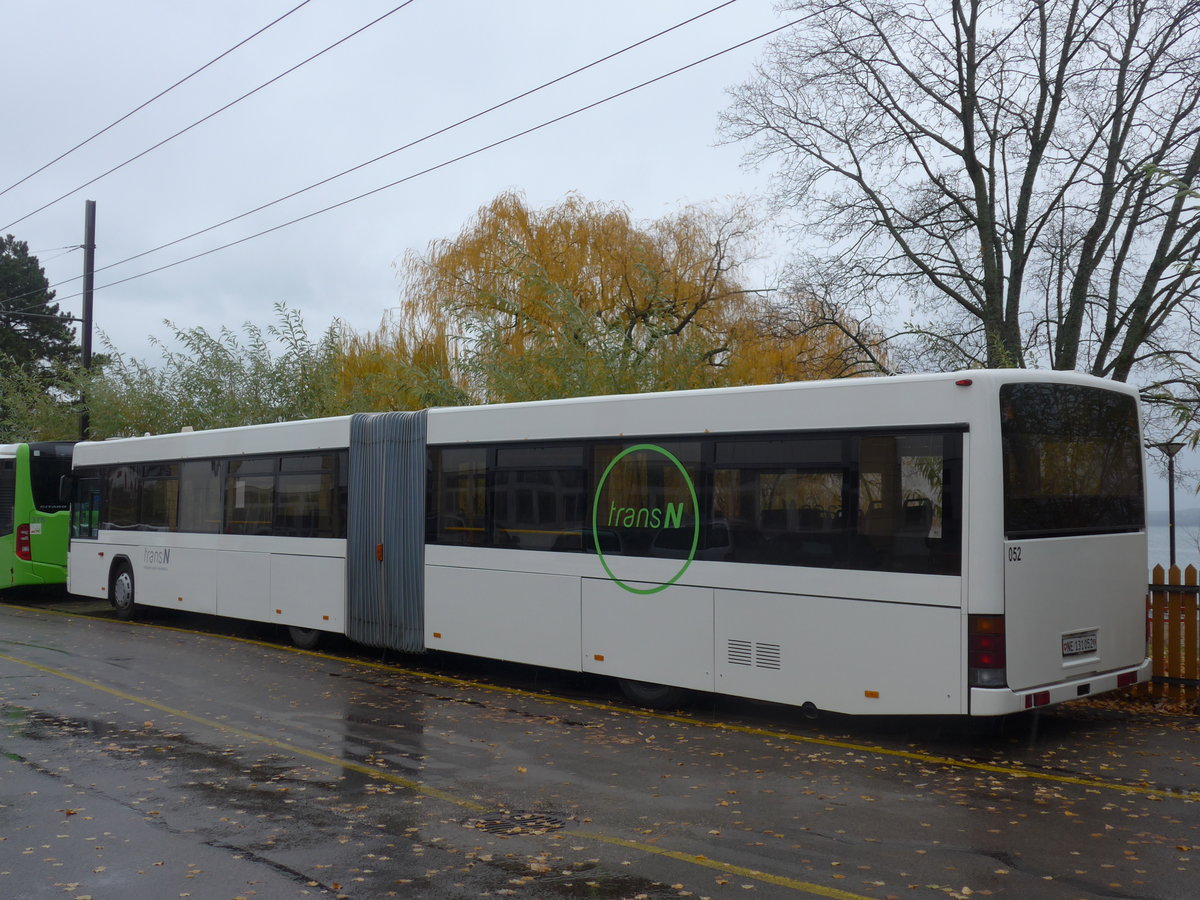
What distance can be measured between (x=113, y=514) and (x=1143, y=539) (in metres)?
16.2

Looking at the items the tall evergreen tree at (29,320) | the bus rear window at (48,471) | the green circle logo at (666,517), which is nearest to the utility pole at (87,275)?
the bus rear window at (48,471)

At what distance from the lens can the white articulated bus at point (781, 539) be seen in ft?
28.6

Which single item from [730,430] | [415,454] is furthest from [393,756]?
[415,454]

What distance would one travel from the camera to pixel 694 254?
2497 cm

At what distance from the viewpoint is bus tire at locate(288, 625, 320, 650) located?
15.8 metres

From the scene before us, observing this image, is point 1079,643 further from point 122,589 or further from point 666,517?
point 122,589

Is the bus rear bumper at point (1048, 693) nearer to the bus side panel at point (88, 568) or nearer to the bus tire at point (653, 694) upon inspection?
the bus tire at point (653, 694)

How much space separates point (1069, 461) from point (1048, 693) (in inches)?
73.6

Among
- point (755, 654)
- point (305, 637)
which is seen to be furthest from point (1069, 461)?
point (305, 637)

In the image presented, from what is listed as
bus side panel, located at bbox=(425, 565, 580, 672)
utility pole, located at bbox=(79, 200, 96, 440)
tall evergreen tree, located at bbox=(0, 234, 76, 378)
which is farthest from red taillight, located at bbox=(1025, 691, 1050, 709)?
tall evergreen tree, located at bbox=(0, 234, 76, 378)

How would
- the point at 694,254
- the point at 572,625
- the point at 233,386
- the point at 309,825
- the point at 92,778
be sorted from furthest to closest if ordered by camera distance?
the point at 233,386 → the point at 694,254 → the point at 572,625 → the point at 92,778 → the point at 309,825

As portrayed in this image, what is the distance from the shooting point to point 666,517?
10758 millimetres

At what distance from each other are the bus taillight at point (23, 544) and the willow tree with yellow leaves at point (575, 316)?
7220mm

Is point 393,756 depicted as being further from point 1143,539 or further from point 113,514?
point 113,514
